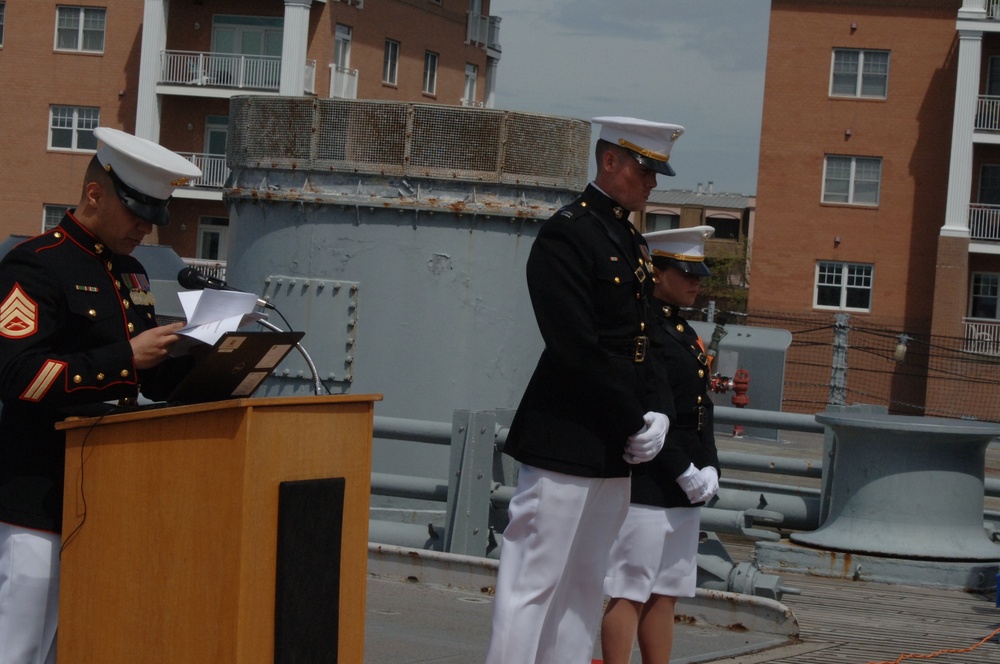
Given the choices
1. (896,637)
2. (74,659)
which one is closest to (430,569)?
(896,637)

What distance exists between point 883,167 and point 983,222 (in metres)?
3.10

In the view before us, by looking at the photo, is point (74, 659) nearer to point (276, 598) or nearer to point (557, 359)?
point (276, 598)

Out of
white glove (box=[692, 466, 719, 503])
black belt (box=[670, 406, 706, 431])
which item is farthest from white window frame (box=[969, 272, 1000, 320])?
white glove (box=[692, 466, 719, 503])

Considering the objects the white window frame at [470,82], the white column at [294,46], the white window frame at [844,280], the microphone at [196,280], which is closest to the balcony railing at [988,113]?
the white window frame at [844,280]

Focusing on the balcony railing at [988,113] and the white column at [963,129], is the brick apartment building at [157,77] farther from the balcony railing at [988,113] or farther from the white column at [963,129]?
the balcony railing at [988,113]

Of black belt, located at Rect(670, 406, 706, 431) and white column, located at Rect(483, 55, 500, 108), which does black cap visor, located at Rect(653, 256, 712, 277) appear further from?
white column, located at Rect(483, 55, 500, 108)

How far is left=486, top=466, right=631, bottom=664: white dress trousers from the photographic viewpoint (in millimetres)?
4375

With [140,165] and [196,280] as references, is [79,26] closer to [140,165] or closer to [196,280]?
[196,280]

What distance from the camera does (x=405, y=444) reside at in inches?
354

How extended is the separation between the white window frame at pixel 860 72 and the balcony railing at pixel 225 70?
15181 millimetres

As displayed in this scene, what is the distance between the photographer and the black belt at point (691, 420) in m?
5.23

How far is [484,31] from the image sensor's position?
49469 millimetres

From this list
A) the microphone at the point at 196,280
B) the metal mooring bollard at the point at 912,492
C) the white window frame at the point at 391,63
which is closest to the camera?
the microphone at the point at 196,280

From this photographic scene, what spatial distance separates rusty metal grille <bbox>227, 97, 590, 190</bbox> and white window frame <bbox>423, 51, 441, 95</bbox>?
126 feet
